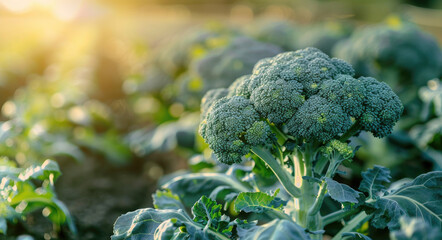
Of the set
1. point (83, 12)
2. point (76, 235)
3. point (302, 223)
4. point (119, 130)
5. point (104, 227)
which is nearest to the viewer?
point (302, 223)

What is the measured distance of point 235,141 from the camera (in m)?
1.27

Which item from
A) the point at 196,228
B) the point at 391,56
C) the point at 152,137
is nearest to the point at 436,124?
the point at 391,56

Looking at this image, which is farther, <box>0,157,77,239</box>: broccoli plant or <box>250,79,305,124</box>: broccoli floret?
<box>0,157,77,239</box>: broccoli plant

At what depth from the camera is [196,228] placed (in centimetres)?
130

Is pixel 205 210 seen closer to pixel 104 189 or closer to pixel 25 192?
pixel 25 192

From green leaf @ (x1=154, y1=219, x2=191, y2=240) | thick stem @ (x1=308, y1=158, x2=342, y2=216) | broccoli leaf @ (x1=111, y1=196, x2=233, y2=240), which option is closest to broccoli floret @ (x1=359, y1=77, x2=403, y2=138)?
thick stem @ (x1=308, y1=158, x2=342, y2=216)

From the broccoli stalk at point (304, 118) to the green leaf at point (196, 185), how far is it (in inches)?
17.0

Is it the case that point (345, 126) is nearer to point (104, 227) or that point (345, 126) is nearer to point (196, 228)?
point (196, 228)

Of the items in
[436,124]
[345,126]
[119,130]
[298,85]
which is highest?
[298,85]

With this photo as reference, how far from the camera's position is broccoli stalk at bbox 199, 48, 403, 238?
1.26 metres

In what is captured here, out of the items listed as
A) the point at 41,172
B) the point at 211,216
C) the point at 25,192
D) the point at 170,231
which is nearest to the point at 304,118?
the point at 211,216

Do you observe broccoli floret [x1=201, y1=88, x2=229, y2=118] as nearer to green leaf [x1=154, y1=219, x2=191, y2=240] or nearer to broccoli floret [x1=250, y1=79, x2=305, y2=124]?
broccoli floret [x1=250, y1=79, x2=305, y2=124]

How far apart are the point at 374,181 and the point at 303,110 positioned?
407 mm

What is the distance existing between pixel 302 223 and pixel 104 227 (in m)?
1.22
